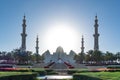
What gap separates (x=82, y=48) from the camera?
7006cm

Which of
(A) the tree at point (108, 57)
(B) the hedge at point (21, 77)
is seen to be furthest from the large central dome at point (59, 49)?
(B) the hedge at point (21, 77)

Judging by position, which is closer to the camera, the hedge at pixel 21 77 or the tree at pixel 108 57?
the hedge at pixel 21 77

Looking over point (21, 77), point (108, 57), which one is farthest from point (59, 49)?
point (21, 77)

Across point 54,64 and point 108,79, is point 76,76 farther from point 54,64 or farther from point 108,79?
point 54,64

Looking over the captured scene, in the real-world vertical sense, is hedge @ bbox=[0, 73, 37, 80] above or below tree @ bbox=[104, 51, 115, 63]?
below

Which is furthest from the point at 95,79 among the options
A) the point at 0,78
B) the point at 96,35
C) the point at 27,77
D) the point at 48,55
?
the point at 48,55

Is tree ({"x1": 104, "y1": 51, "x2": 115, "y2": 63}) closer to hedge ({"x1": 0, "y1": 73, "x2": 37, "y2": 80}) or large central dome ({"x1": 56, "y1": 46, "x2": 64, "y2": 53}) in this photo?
large central dome ({"x1": 56, "y1": 46, "x2": 64, "y2": 53})

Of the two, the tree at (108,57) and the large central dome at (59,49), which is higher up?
the large central dome at (59,49)

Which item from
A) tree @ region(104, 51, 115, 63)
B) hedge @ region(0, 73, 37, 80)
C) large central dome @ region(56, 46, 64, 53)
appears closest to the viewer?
hedge @ region(0, 73, 37, 80)

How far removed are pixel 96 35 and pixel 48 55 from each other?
20092 millimetres

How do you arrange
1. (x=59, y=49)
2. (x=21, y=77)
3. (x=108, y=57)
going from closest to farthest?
(x=21, y=77)
(x=108, y=57)
(x=59, y=49)

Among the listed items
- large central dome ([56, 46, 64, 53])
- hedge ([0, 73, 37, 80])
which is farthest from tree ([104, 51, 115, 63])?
hedge ([0, 73, 37, 80])

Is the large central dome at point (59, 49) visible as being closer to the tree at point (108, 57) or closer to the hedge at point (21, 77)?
the tree at point (108, 57)

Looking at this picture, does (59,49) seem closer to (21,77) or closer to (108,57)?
(108,57)
